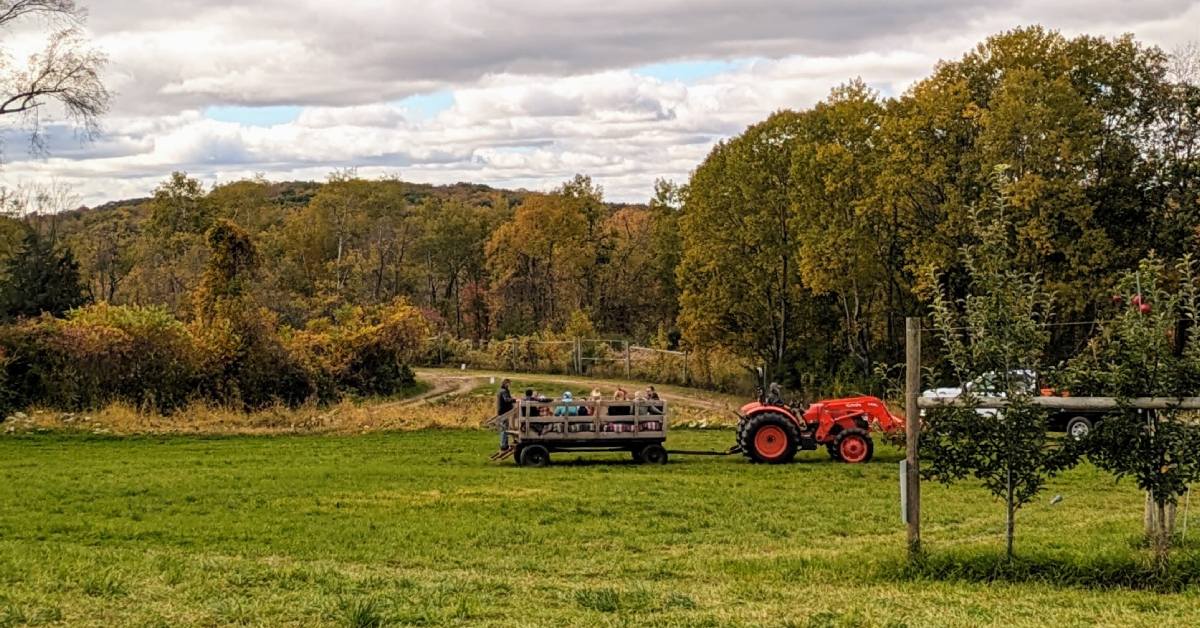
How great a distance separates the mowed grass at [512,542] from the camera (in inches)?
350

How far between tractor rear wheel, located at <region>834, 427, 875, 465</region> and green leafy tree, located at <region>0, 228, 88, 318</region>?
34504mm

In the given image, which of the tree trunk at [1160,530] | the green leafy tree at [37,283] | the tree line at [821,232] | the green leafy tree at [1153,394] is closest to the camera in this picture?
the green leafy tree at [1153,394]

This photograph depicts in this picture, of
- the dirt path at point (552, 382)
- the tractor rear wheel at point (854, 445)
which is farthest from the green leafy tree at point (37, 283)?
the tractor rear wheel at point (854, 445)

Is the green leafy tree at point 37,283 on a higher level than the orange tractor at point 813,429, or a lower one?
higher

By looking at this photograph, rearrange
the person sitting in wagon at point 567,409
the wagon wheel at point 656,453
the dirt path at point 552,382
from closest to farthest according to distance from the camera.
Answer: the person sitting in wagon at point 567,409
the wagon wheel at point 656,453
the dirt path at point 552,382

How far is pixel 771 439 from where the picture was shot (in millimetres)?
23094

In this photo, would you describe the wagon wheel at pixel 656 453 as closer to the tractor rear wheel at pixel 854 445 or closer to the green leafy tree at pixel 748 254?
the tractor rear wheel at pixel 854 445

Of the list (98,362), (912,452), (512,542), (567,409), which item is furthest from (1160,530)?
(98,362)

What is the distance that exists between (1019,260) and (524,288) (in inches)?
1714

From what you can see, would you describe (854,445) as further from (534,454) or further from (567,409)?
(534,454)

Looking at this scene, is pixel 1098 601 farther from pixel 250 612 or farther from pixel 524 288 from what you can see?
pixel 524 288

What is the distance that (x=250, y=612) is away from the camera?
8688mm

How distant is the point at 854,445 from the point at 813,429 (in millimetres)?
868

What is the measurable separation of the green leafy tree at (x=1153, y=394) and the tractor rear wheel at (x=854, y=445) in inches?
490
